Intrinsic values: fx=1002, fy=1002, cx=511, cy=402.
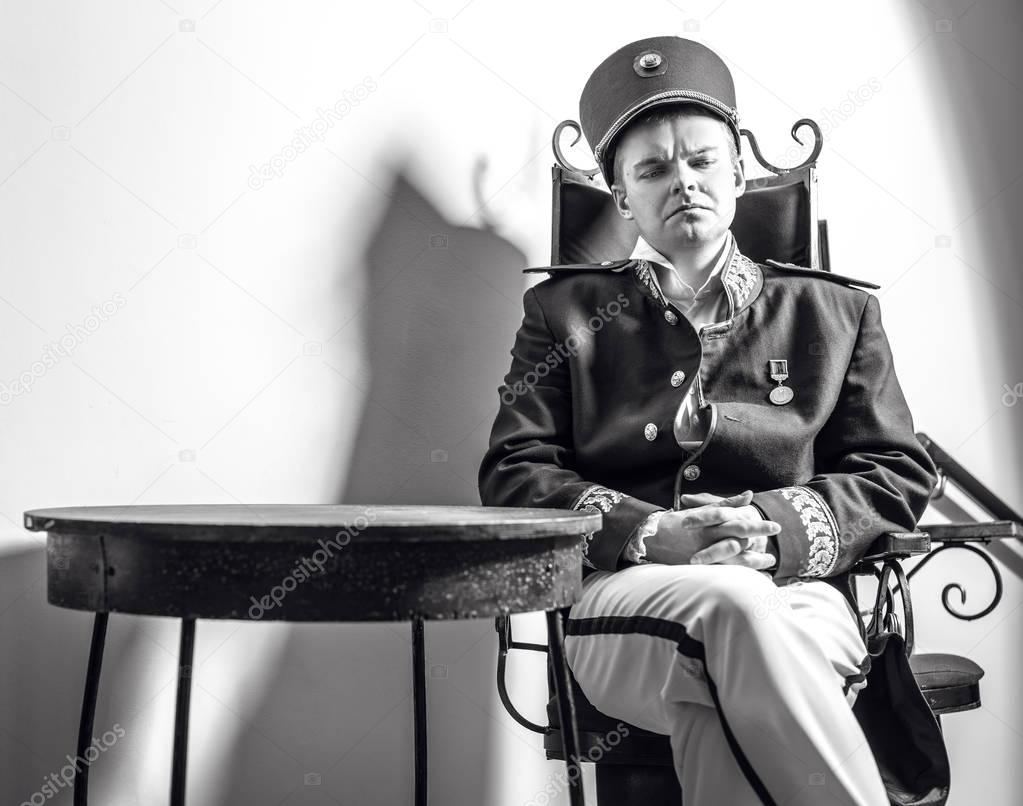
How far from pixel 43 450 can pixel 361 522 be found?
0.90 meters

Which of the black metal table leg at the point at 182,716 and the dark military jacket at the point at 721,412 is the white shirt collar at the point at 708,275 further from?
the black metal table leg at the point at 182,716

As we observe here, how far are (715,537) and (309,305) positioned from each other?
82cm

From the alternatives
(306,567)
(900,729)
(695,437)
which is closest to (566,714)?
(306,567)

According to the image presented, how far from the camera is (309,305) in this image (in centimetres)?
173

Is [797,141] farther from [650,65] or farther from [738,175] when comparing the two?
[650,65]

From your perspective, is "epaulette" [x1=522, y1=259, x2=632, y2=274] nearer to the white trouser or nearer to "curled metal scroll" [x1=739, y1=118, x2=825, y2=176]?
"curled metal scroll" [x1=739, y1=118, x2=825, y2=176]

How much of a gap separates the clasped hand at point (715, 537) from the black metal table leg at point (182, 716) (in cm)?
64

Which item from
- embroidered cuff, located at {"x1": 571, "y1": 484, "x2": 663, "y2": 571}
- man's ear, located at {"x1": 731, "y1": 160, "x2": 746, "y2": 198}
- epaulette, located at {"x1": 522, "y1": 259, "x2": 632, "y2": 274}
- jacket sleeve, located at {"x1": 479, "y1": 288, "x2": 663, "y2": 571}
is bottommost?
embroidered cuff, located at {"x1": 571, "y1": 484, "x2": 663, "y2": 571}

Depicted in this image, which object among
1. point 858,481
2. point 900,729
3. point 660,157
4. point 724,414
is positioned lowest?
point 900,729

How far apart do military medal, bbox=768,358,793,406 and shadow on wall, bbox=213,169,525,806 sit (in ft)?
1.76

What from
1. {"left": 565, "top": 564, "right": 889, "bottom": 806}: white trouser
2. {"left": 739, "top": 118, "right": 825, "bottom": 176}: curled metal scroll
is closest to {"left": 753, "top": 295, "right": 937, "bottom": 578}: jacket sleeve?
{"left": 565, "top": 564, "right": 889, "bottom": 806}: white trouser

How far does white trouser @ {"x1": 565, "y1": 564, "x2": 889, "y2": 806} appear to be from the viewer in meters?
1.06

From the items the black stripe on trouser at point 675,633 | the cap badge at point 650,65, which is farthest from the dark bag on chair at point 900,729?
the cap badge at point 650,65

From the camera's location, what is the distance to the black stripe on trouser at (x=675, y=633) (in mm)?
1081
